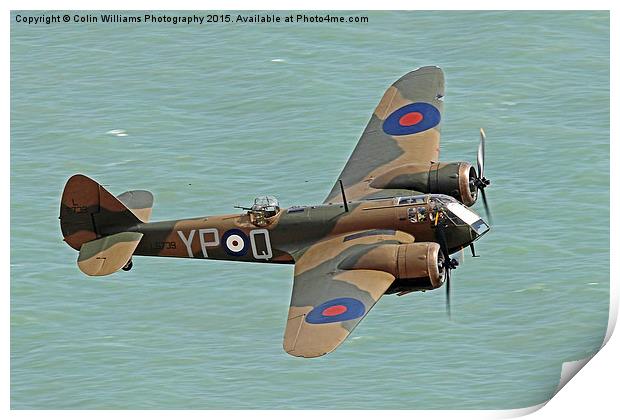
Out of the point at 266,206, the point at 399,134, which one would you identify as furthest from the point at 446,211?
the point at 399,134

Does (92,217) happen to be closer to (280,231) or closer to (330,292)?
(280,231)

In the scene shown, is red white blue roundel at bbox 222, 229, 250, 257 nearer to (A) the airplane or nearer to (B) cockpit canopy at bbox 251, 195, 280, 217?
(A) the airplane

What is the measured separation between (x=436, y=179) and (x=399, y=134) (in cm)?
398

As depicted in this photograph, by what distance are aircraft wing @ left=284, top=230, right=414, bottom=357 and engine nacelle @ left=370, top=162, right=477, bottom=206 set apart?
336 cm

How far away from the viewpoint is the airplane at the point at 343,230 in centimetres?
5034

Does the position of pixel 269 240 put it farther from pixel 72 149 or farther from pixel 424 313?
pixel 72 149

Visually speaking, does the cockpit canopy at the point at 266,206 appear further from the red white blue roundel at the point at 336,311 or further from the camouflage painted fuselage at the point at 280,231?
the red white blue roundel at the point at 336,311

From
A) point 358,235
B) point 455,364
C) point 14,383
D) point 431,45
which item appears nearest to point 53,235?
point 14,383

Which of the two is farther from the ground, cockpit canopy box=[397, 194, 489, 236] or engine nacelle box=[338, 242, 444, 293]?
cockpit canopy box=[397, 194, 489, 236]

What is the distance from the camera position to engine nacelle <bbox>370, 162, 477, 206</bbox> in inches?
2160

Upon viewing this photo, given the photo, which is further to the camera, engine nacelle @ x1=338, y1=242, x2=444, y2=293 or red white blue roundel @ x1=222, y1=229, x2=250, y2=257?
red white blue roundel @ x1=222, y1=229, x2=250, y2=257

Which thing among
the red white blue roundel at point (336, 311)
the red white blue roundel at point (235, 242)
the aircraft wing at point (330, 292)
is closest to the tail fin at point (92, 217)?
the red white blue roundel at point (235, 242)

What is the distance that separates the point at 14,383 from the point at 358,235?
12.0 metres

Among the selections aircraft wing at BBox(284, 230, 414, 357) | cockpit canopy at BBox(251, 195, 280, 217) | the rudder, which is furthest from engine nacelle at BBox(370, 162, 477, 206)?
the rudder
